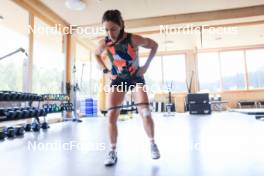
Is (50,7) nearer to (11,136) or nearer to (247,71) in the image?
(11,136)

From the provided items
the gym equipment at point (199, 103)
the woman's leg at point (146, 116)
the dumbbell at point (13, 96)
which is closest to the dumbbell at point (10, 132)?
the dumbbell at point (13, 96)

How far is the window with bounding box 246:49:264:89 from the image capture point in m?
9.45

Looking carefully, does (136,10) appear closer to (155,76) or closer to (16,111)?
(16,111)

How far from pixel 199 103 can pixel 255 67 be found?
186 inches

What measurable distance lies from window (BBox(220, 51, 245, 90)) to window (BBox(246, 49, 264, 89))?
0.98ft

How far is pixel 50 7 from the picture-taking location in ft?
16.7

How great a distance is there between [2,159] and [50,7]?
14.1 feet

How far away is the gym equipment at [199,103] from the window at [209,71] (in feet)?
9.75

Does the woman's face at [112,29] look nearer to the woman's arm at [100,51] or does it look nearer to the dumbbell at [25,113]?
the woman's arm at [100,51]

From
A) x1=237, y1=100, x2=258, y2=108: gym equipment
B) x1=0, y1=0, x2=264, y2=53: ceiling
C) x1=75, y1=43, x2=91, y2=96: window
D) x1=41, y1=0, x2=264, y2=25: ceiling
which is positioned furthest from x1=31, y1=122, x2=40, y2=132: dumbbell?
x1=237, y1=100, x2=258, y2=108: gym equipment

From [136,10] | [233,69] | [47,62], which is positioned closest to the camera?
[136,10]

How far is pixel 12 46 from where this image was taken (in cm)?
446

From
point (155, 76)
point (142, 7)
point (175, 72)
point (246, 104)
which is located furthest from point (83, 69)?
point (246, 104)

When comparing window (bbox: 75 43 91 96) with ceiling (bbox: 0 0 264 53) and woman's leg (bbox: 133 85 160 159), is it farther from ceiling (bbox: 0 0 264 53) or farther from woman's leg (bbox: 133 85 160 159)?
woman's leg (bbox: 133 85 160 159)
